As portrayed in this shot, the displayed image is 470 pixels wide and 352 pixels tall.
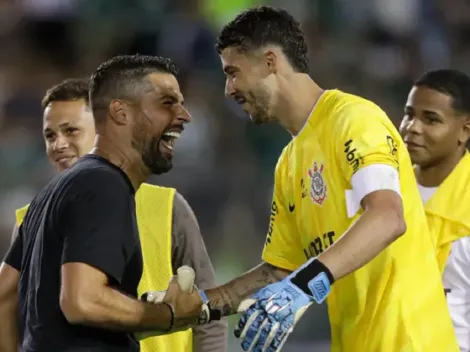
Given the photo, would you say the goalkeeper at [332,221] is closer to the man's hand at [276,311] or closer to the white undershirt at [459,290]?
the man's hand at [276,311]

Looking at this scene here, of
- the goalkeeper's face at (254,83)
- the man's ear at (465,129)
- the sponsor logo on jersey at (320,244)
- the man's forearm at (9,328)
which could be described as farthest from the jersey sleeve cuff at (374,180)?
the man's ear at (465,129)

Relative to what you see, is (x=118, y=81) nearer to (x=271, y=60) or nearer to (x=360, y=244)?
(x=271, y=60)

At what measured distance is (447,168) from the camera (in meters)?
4.57

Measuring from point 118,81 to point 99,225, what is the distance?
64cm

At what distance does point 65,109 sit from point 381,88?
4483 mm

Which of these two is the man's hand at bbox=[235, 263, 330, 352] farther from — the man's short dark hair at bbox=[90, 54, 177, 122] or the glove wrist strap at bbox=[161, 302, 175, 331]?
the man's short dark hair at bbox=[90, 54, 177, 122]

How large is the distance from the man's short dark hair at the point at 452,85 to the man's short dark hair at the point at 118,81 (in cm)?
158

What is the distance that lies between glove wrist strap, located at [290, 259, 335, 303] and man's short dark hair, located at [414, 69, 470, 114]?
5.77 ft

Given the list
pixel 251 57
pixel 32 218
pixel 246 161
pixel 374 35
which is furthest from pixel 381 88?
pixel 32 218

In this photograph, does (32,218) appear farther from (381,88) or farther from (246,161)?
(381,88)

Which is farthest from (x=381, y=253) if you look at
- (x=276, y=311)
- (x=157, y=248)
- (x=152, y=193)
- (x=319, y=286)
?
(x=152, y=193)

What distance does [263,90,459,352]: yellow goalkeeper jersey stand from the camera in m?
3.36

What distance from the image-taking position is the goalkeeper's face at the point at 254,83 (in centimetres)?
367

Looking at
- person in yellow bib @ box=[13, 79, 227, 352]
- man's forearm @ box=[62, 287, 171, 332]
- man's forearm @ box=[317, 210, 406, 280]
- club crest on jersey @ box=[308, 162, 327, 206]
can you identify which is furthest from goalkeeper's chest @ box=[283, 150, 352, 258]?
man's forearm @ box=[62, 287, 171, 332]
